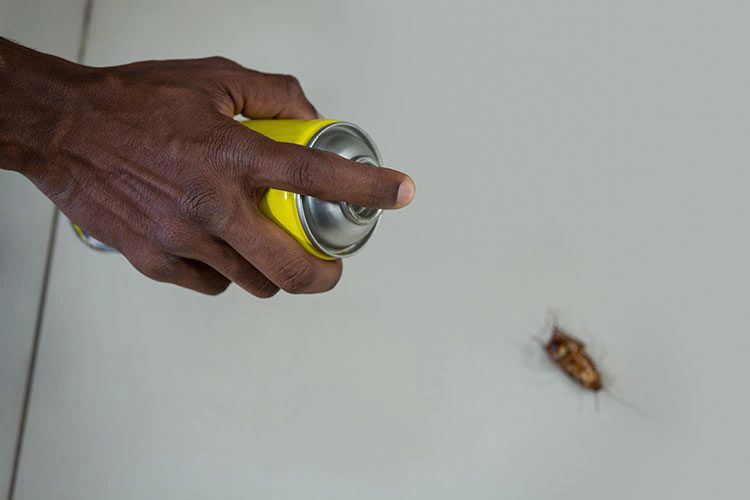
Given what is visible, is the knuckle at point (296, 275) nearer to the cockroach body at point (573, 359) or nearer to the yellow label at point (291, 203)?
the yellow label at point (291, 203)

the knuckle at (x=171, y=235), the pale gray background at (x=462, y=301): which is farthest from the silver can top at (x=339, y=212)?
the pale gray background at (x=462, y=301)

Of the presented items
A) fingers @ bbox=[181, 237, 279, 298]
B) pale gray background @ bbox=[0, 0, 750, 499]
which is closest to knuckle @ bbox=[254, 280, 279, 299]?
fingers @ bbox=[181, 237, 279, 298]

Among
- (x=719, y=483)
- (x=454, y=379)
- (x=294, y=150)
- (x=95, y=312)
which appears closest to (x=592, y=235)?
(x=454, y=379)

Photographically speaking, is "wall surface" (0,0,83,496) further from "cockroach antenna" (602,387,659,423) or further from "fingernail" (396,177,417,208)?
"cockroach antenna" (602,387,659,423)

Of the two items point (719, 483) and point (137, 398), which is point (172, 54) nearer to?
point (137, 398)

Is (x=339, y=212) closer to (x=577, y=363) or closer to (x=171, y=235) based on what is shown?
(x=171, y=235)

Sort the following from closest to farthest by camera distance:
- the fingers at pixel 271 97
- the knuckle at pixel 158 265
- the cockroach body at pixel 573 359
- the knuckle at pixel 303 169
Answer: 1. the knuckle at pixel 303 169
2. the knuckle at pixel 158 265
3. the fingers at pixel 271 97
4. the cockroach body at pixel 573 359

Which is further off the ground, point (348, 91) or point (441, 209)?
point (348, 91)
